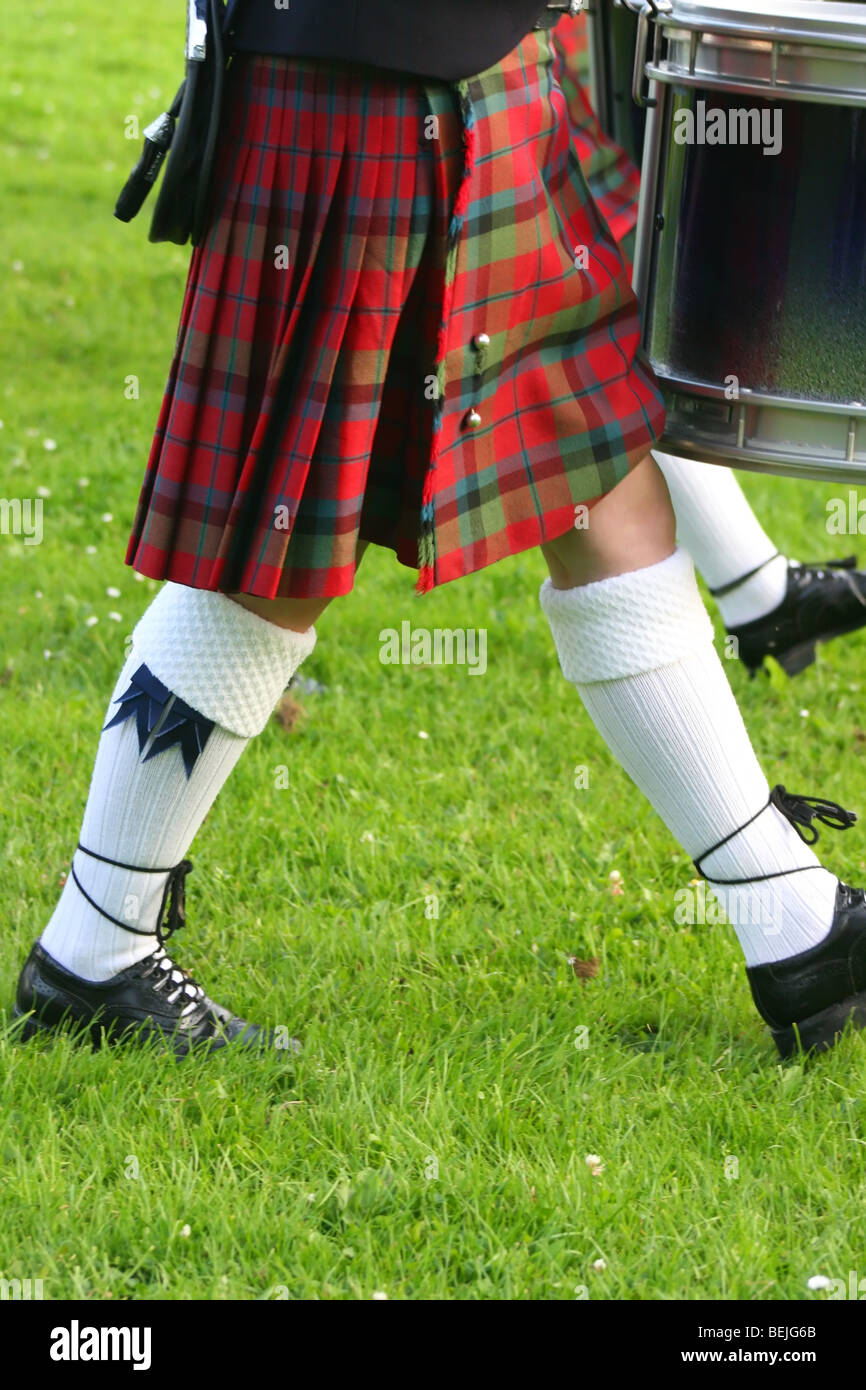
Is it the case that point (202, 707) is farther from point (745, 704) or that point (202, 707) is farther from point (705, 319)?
point (745, 704)

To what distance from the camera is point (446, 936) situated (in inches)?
99.3

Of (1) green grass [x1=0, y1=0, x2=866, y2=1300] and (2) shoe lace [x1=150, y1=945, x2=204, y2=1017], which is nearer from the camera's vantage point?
(1) green grass [x1=0, y1=0, x2=866, y2=1300]

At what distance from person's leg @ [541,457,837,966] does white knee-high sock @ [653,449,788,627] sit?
3.24ft

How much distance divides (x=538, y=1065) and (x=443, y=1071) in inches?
5.3

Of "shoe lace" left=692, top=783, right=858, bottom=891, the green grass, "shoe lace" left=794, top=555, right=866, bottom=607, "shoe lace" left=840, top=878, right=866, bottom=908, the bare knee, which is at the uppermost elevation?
the bare knee

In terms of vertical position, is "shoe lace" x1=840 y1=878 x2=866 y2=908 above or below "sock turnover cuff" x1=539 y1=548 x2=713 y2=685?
below

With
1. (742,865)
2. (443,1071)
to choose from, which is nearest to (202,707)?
(443,1071)

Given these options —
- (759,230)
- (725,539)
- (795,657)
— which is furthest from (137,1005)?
(795,657)

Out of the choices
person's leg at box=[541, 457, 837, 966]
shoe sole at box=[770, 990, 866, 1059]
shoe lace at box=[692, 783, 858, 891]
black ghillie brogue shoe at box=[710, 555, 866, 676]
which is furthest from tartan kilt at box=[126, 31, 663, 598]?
black ghillie brogue shoe at box=[710, 555, 866, 676]

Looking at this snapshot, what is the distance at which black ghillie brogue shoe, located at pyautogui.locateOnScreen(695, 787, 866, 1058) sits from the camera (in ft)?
7.22

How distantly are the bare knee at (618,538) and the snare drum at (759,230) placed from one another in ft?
0.23

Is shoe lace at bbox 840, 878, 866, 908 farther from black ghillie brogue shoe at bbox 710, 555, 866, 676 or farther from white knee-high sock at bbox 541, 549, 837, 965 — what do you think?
black ghillie brogue shoe at bbox 710, 555, 866, 676

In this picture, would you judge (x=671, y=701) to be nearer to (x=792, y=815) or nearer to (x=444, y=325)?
(x=792, y=815)

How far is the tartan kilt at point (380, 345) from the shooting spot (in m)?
1.84
